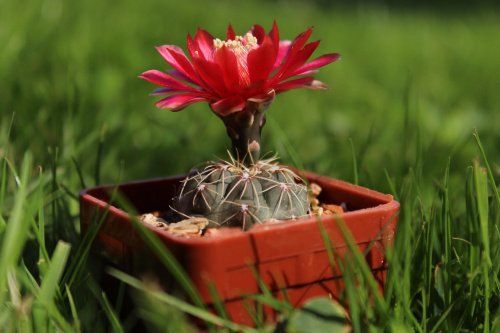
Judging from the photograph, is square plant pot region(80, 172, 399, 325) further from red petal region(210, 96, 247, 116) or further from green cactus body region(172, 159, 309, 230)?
red petal region(210, 96, 247, 116)

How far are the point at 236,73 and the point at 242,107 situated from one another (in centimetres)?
7

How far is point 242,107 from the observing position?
1129 mm

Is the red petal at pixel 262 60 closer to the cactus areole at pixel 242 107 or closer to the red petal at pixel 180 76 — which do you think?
the cactus areole at pixel 242 107

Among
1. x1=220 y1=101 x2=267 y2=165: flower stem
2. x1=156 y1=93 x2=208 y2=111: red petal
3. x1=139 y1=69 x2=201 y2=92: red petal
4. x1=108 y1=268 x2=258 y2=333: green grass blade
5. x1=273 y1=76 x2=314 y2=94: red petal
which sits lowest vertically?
x1=108 y1=268 x2=258 y2=333: green grass blade

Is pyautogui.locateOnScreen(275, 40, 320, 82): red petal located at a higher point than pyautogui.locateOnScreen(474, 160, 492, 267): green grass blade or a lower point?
higher

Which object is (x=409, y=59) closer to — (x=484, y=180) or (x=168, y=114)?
(x=168, y=114)

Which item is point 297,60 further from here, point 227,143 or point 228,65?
point 227,143

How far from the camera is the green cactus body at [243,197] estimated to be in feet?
3.84

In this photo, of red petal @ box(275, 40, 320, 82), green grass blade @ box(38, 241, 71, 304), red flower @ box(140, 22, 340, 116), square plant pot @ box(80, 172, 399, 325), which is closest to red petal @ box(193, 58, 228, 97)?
red flower @ box(140, 22, 340, 116)

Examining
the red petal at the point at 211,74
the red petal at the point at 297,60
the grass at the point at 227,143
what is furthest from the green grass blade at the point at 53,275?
the red petal at the point at 297,60

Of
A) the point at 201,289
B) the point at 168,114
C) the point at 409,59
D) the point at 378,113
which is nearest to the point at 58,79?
the point at 168,114

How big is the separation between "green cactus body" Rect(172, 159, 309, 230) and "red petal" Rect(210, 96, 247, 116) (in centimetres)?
13

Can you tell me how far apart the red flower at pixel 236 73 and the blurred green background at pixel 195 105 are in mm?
288

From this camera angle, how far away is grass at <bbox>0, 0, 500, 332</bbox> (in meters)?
1.09
